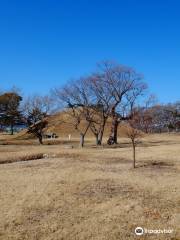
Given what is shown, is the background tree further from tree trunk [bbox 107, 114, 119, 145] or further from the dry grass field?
the dry grass field

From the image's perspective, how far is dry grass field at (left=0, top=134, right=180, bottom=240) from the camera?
11500 millimetres

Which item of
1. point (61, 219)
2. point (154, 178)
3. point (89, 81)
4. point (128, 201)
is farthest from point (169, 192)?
point (89, 81)

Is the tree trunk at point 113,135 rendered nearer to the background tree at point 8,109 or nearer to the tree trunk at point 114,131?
the tree trunk at point 114,131

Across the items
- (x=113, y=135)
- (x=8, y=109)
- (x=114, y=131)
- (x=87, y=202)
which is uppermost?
(x=8, y=109)

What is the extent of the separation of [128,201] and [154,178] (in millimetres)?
5051

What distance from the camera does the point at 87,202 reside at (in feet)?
47.2

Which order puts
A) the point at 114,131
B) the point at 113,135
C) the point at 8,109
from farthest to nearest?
the point at 8,109, the point at 114,131, the point at 113,135

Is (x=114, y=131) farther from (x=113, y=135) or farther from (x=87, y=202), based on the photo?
(x=87, y=202)

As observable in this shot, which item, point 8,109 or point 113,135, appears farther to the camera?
point 8,109

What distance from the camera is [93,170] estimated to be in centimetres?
2208

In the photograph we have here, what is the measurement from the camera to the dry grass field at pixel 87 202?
11.5 m

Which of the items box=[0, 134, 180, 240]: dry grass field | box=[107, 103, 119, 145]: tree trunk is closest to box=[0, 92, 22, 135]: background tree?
box=[107, 103, 119, 145]: tree trunk

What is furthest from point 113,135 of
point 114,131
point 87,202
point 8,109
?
point 87,202

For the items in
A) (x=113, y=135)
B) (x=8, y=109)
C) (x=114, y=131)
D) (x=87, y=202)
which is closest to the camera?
(x=87, y=202)
